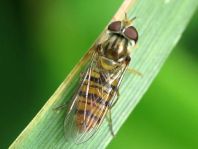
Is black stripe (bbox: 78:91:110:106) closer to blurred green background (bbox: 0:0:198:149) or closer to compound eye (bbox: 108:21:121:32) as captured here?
blurred green background (bbox: 0:0:198:149)

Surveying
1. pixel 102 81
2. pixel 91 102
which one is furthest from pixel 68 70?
pixel 91 102

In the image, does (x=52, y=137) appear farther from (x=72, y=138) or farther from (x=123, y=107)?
(x=123, y=107)

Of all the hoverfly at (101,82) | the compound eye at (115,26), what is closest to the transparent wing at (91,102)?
the hoverfly at (101,82)

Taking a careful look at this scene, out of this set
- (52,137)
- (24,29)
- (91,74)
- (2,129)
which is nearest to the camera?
(52,137)

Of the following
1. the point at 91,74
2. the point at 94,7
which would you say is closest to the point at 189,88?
the point at 91,74

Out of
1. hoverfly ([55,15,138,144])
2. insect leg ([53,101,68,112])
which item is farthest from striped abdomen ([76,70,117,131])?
insect leg ([53,101,68,112])

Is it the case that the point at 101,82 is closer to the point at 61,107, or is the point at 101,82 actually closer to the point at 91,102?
the point at 91,102
